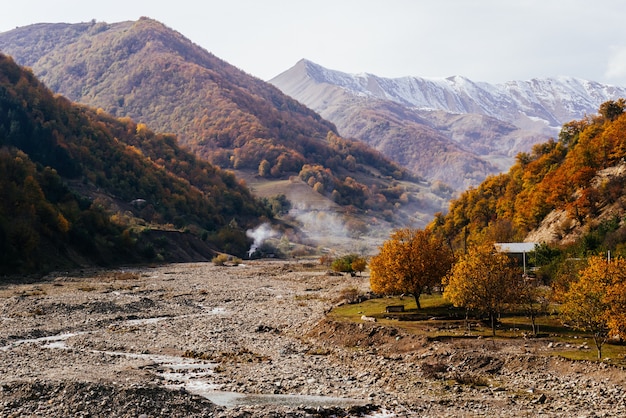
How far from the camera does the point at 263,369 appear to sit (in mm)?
34406

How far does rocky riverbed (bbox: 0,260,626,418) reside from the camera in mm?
25734

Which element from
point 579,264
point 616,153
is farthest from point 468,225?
point 579,264

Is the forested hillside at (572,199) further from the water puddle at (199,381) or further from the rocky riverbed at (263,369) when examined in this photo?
the water puddle at (199,381)

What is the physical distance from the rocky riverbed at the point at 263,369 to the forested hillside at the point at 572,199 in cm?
3379

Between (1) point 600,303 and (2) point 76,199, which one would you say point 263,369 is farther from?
(2) point 76,199

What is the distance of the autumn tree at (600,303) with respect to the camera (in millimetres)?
33719

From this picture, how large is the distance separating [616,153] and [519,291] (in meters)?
54.5

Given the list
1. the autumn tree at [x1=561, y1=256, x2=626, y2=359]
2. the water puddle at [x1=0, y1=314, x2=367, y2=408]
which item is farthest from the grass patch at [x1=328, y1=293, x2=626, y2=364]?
the water puddle at [x1=0, y1=314, x2=367, y2=408]

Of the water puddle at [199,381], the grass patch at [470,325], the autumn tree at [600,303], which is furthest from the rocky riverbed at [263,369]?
the autumn tree at [600,303]

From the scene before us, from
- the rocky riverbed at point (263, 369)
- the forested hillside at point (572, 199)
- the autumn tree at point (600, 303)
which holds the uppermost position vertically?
the forested hillside at point (572, 199)

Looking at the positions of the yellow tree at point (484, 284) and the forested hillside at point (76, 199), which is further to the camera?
the forested hillside at point (76, 199)

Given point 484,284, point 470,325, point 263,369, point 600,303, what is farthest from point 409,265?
point 263,369

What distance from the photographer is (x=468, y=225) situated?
126750 millimetres

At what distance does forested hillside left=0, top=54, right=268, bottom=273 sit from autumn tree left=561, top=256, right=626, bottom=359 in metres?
80.8
